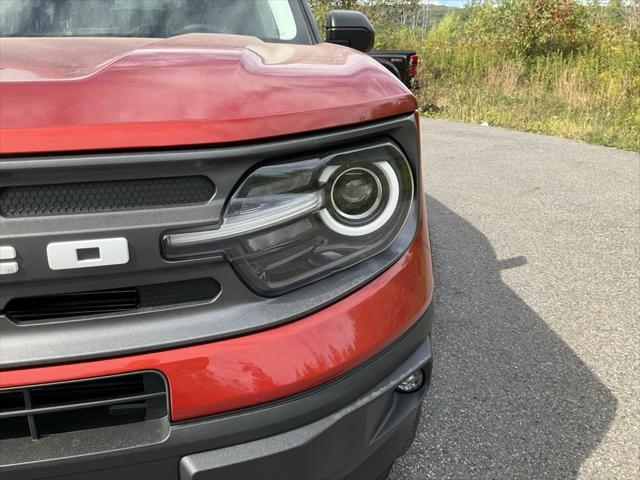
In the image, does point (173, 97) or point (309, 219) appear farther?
point (309, 219)

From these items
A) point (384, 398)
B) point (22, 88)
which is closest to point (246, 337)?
point (384, 398)

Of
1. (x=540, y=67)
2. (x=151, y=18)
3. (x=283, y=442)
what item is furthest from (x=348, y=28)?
(x=540, y=67)

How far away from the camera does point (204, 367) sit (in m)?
1.03

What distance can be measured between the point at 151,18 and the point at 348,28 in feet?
2.95

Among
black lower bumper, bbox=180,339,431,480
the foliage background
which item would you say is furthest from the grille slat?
the foliage background

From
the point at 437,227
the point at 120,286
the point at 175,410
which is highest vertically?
the point at 120,286

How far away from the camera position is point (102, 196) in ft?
3.22

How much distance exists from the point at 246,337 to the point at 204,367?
0.09m

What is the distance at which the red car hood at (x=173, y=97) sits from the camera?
930mm

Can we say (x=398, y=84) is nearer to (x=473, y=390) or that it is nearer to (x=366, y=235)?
(x=366, y=235)

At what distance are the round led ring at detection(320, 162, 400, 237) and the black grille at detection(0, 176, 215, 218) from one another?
0.26 meters

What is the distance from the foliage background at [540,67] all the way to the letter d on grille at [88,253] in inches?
345

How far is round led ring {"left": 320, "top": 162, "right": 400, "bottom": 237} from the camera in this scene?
1.18 metres

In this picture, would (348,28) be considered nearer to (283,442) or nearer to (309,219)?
(309,219)
